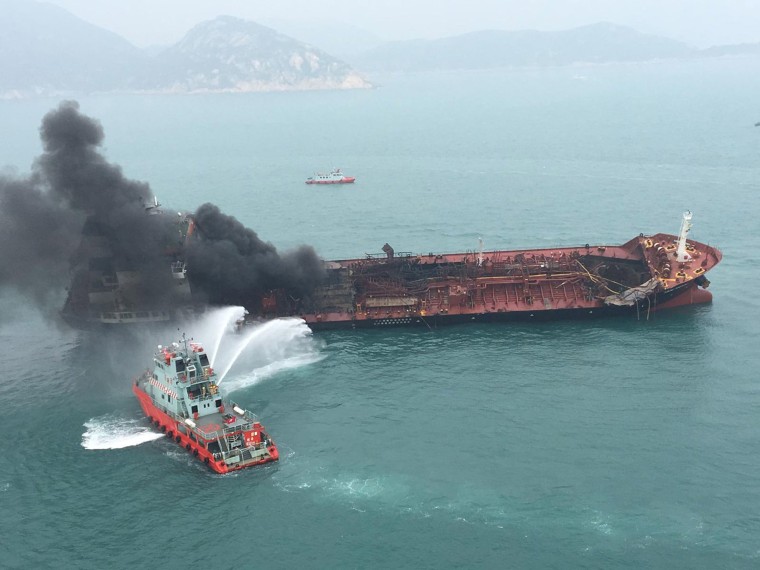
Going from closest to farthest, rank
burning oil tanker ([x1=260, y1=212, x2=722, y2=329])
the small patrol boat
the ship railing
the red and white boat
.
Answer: the small patrol boat
the ship railing
burning oil tanker ([x1=260, y1=212, x2=722, y2=329])
the red and white boat

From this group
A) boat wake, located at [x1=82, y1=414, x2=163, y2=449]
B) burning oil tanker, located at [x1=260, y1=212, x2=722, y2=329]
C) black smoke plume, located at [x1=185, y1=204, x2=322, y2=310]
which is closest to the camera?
boat wake, located at [x1=82, y1=414, x2=163, y2=449]

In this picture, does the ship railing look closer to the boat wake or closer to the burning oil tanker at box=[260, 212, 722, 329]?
the boat wake

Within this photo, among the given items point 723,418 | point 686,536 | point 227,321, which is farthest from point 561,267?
point 686,536

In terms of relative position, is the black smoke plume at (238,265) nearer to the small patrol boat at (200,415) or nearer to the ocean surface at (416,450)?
the ocean surface at (416,450)

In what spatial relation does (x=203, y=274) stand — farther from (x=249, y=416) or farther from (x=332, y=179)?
(x=332, y=179)

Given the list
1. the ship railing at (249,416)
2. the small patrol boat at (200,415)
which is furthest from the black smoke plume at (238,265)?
the ship railing at (249,416)

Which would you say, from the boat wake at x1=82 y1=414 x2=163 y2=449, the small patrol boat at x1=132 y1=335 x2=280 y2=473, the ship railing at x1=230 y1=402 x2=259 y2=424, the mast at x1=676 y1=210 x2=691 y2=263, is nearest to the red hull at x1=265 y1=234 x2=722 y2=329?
the mast at x1=676 y1=210 x2=691 y2=263

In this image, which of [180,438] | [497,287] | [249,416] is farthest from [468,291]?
[180,438]
